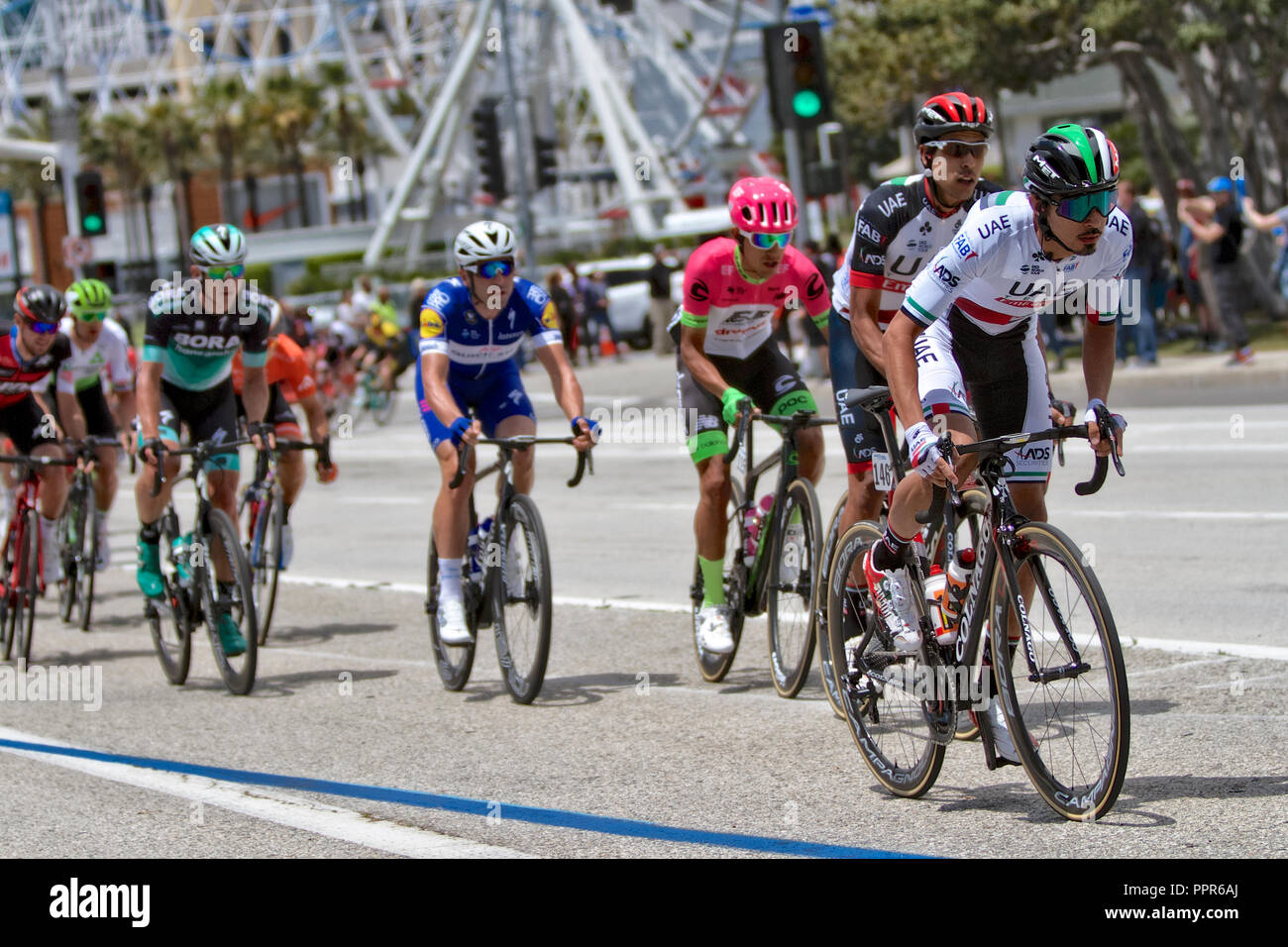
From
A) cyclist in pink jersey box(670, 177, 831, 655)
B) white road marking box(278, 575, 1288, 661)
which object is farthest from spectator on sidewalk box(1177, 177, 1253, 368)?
cyclist in pink jersey box(670, 177, 831, 655)

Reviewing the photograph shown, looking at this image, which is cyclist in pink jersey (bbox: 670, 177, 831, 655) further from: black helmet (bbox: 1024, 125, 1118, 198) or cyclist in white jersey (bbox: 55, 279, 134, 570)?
cyclist in white jersey (bbox: 55, 279, 134, 570)

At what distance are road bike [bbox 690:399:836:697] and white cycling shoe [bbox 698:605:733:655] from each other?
0.04 meters

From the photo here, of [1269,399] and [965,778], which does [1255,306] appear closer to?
[1269,399]

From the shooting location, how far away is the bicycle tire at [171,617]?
8.82m

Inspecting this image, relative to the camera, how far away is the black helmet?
15.9ft

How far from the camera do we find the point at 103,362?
1122 cm

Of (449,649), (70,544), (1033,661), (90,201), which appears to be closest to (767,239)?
(449,649)

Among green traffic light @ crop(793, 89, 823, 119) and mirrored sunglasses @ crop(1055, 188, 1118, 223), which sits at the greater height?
green traffic light @ crop(793, 89, 823, 119)

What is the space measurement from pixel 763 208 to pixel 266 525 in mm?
4409

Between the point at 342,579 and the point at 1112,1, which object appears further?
the point at 1112,1

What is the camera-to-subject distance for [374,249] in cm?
6600

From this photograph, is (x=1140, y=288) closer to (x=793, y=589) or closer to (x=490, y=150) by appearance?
(x=793, y=589)
